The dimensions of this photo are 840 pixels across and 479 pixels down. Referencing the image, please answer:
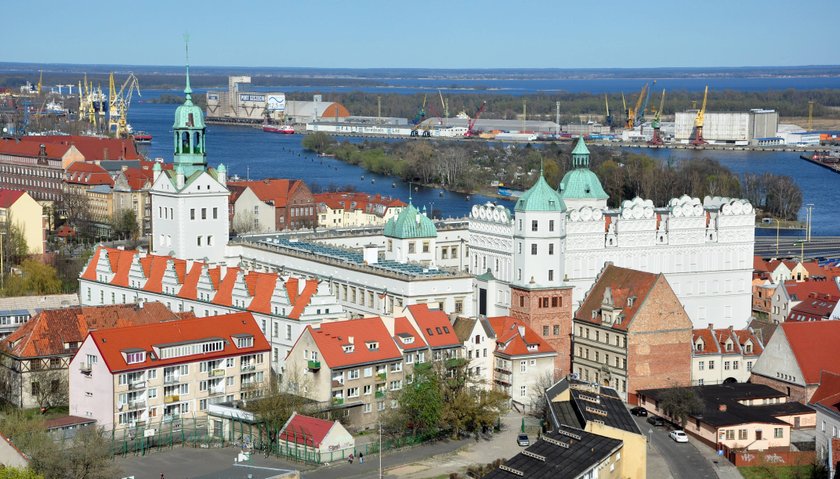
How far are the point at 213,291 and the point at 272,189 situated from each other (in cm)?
3796

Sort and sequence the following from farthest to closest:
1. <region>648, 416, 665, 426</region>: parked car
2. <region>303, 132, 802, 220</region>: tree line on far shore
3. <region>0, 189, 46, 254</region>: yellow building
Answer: <region>303, 132, 802, 220</region>: tree line on far shore
<region>0, 189, 46, 254</region>: yellow building
<region>648, 416, 665, 426</region>: parked car

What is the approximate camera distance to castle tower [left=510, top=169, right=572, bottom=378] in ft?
161

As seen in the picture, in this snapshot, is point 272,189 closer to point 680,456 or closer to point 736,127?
point 680,456

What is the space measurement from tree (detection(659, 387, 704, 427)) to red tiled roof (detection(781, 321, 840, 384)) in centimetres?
380

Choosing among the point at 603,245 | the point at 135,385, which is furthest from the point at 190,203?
the point at 135,385

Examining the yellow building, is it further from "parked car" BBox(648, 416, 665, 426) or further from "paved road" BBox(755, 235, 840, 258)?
"parked car" BBox(648, 416, 665, 426)

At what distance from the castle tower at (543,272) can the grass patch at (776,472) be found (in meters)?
9.99

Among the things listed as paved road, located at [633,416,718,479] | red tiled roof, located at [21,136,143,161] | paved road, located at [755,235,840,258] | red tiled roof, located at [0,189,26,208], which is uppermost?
red tiled roof, located at [21,136,143,161]

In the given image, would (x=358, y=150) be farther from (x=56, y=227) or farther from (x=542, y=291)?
(x=542, y=291)

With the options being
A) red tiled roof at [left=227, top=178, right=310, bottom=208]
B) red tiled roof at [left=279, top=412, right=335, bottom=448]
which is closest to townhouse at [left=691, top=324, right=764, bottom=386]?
red tiled roof at [left=279, top=412, right=335, bottom=448]

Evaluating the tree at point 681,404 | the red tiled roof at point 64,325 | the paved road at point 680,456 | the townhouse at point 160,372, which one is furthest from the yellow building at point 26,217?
the paved road at point 680,456

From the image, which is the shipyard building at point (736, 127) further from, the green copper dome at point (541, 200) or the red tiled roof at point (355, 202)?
the green copper dome at point (541, 200)

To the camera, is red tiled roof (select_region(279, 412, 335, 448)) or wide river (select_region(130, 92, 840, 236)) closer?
red tiled roof (select_region(279, 412, 335, 448))

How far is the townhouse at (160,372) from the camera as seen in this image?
4116cm
